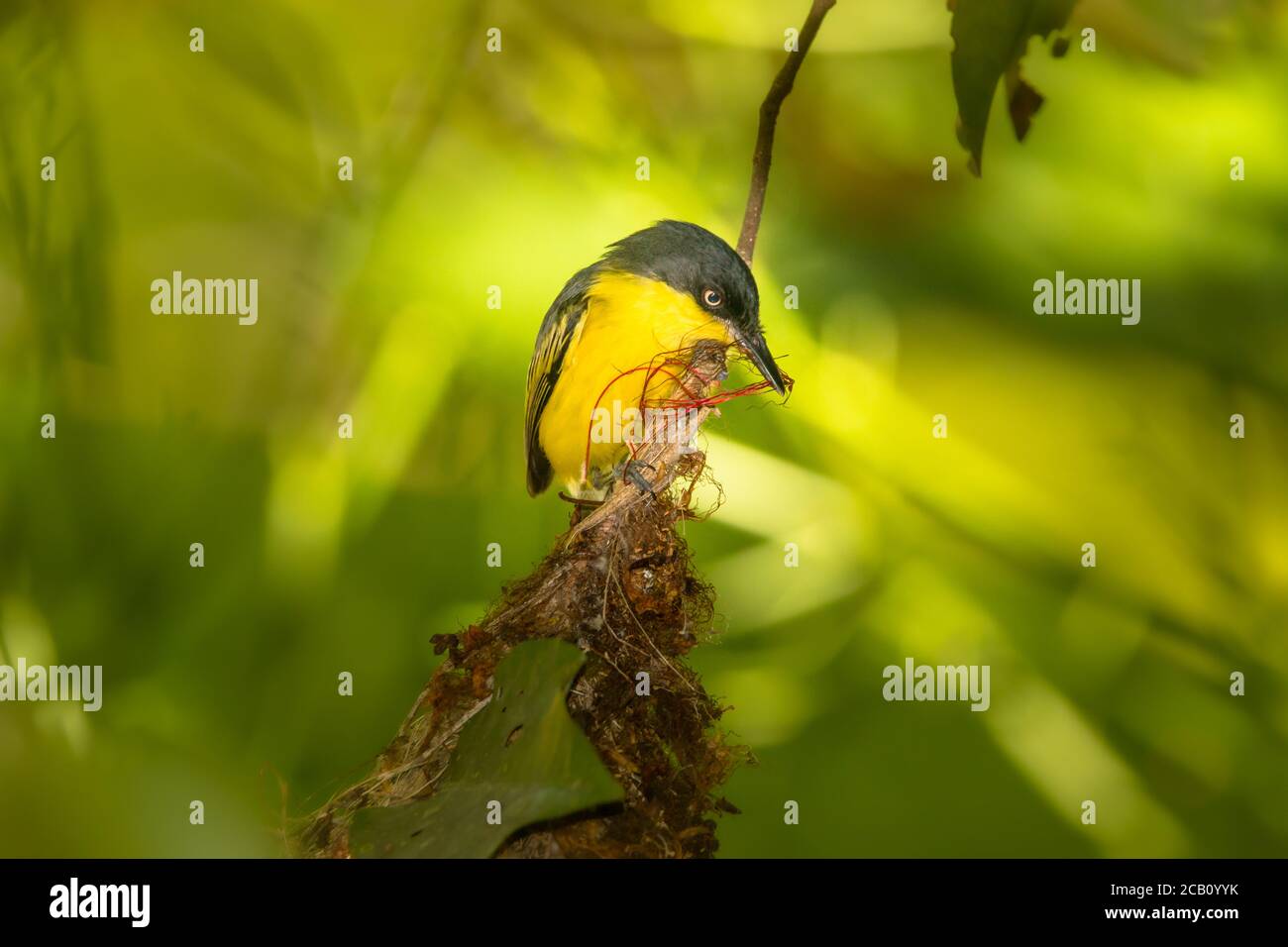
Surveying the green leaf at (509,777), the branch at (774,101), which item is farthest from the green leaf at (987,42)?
the green leaf at (509,777)

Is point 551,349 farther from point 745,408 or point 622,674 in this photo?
point 622,674

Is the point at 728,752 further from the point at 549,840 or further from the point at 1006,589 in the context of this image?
the point at 1006,589

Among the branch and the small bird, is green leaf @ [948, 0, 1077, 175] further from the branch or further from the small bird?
the small bird

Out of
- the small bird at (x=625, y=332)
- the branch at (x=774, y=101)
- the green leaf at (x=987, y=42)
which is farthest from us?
the small bird at (x=625, y=332)

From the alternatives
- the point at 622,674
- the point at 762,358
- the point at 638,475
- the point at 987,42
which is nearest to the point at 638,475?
the point at 638,475

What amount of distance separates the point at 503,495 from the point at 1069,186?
2199mm

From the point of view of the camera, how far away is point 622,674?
6.56 feet

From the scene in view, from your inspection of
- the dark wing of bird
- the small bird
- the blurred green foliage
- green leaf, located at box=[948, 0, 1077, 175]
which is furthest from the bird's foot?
the blurred green foliage

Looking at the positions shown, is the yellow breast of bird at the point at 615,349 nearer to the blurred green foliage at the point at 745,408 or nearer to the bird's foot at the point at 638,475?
the bird's foot at the point at 638,475

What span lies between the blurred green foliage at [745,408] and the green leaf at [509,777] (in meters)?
1.74

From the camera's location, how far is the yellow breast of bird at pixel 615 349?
279 centimetres

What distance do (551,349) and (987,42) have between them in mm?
1821

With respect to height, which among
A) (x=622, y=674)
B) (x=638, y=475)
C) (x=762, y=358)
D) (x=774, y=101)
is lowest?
(x=622, y=674)

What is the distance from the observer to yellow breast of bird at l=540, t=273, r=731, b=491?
2.79 m
